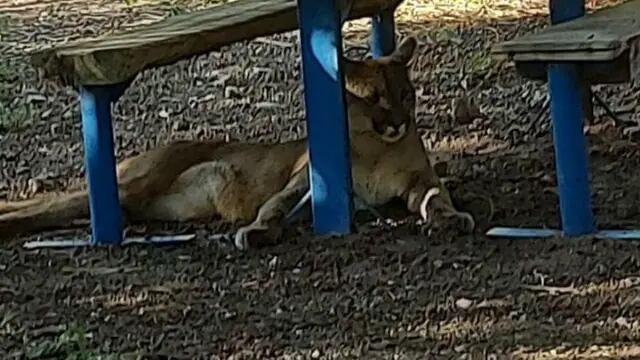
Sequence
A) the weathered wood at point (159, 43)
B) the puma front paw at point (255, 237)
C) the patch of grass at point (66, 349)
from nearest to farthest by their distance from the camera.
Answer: the patch of grass at point (66, 349) < the weathered wood at point (159, 43) < the puma front paw at point (255, 237)

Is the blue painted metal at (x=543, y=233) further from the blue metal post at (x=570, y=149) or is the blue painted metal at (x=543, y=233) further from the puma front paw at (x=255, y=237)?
the puma front paw at (x=255, y=237)

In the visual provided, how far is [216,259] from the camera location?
5.29m

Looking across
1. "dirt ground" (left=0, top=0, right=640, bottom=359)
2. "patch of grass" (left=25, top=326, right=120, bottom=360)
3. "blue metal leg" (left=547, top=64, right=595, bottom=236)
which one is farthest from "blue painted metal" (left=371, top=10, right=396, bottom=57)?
"patch of grass" (left=25, top=326, right=120, bottom=360)

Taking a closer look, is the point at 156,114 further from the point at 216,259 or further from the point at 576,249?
the point at 576,249

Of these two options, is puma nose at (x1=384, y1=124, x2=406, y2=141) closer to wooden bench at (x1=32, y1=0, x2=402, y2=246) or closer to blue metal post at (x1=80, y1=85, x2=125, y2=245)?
wooden bench at (x1=32, y1=0, x2=402, y2=246)

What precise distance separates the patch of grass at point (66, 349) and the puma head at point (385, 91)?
5.43 ft

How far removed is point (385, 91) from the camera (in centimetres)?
564

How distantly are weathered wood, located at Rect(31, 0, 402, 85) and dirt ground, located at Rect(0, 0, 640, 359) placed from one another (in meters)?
0.65

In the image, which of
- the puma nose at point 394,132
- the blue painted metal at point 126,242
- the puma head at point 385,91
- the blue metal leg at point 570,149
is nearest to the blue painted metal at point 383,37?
the puma head at point 385,91

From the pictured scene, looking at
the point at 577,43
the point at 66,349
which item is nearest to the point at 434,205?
the point at 577,43

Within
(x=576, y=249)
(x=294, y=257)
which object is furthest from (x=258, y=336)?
(x=576, y=249)

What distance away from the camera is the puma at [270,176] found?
223 inches

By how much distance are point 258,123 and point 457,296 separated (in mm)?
3603

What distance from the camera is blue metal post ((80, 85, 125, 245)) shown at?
17.7 ft
